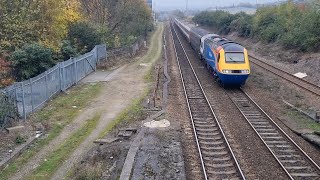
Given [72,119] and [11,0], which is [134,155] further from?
[11,0]

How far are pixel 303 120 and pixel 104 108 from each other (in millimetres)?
9284

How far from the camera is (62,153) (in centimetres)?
1330

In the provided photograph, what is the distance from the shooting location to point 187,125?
1652cm

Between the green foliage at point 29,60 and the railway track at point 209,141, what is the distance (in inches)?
335

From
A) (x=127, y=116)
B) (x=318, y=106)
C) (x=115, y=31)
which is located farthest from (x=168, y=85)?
(x=115, y=31)

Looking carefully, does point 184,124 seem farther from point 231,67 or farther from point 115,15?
point 115,15

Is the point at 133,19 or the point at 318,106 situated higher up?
the point at 133,19

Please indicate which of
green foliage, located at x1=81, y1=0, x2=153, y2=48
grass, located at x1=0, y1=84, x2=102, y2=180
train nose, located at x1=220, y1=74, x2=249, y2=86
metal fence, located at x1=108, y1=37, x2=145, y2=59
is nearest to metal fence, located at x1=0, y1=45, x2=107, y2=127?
grass, located at x1=0, y1=84, x2=102, y2=180

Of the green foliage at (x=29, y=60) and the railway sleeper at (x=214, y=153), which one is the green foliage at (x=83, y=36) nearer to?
the green foliage at (x=29, y=60)

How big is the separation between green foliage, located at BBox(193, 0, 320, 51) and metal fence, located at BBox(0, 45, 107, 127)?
62.6 ft

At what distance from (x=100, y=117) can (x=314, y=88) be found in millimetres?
12956

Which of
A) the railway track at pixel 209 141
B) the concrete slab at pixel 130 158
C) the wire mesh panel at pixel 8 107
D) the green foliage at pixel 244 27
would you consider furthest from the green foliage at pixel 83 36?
the green foliage at pixel 244 27

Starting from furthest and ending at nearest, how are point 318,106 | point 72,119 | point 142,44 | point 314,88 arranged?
point 142,44, point 314,88, point 318,106, point 72,119

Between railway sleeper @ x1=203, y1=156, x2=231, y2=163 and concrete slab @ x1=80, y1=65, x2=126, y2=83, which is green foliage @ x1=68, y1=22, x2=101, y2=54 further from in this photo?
railway sleeper @ x1=203, y1=156, x2=231, y2=163
